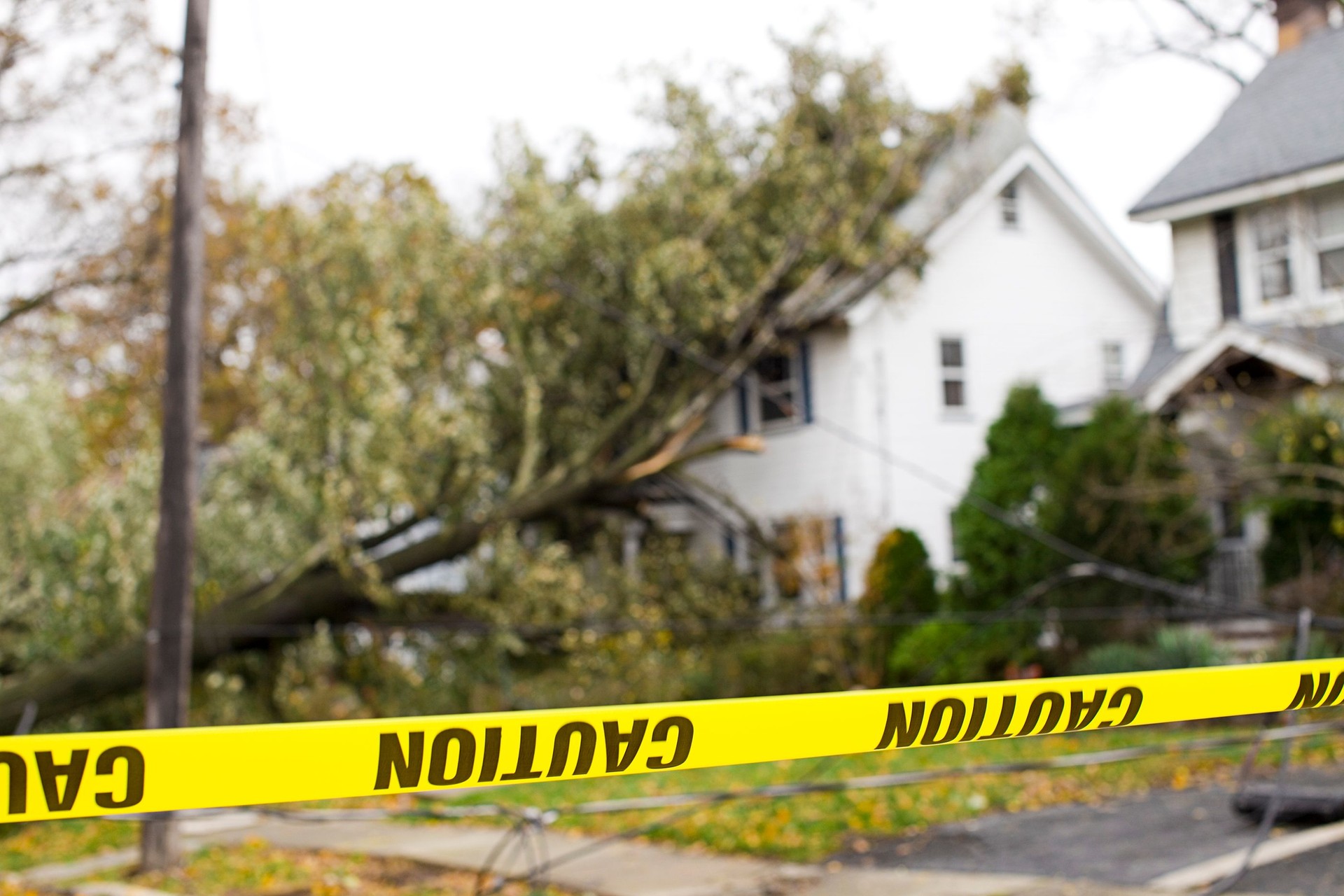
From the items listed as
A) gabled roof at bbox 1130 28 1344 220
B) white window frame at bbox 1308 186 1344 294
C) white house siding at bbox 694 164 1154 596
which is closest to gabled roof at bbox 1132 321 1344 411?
white window frame at bbox 1308 186 1344 294

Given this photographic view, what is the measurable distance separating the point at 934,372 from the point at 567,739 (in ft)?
59.4

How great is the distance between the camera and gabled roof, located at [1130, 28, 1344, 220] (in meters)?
12.7

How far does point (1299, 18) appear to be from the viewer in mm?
15758

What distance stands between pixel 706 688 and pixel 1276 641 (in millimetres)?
7000

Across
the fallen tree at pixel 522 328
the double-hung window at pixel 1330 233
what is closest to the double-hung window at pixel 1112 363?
the fallen tree at pixel 522 328

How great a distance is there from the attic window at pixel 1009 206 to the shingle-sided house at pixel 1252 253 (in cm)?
396

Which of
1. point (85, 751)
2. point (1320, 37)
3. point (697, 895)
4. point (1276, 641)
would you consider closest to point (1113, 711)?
point (85, 751)

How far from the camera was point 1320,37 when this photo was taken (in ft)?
49.4

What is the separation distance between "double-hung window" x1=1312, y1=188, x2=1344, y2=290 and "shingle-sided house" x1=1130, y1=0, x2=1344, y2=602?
2 cm

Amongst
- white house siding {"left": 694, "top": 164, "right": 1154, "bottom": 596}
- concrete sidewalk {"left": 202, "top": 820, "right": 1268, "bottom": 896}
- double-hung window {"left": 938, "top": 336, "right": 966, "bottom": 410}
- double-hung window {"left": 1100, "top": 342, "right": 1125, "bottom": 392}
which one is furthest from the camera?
double-hung window {"left": 1100, "top": 342, "right": 1125, "bottom": 392}

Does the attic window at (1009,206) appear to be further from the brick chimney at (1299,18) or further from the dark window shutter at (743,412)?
the brick chimney at (1299,18)

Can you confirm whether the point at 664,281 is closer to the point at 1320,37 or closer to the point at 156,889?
the point at 1320,37

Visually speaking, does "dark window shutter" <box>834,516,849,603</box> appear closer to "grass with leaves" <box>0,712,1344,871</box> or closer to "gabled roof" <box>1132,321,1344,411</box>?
"gabled roof" <box>1132,321,1344,411</box>

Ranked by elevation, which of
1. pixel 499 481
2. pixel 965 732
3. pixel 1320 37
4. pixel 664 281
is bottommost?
pixel 965 732
